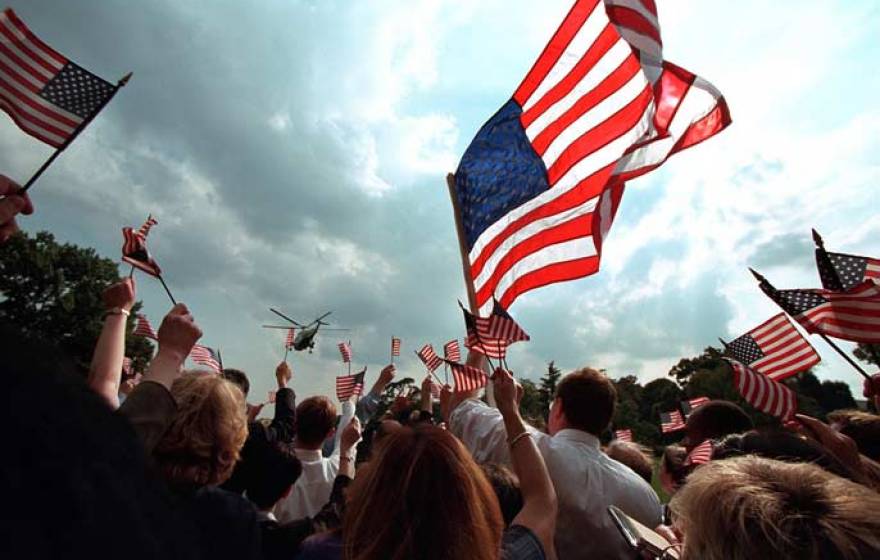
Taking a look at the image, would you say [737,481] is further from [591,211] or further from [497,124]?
[497,124]

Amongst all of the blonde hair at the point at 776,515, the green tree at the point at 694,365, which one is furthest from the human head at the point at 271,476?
the green tree at the point at 694,365

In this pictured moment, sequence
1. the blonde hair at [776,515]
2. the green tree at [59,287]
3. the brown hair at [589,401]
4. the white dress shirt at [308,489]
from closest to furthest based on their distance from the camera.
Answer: the blonde hair at [776,515], the brown hair at [589,401], the white dress shirt at [308,489], the green tree at [59,287]

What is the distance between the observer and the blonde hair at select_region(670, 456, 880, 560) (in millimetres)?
1375

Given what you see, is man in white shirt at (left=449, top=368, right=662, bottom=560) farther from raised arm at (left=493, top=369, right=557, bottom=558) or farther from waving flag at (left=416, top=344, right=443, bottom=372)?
waving flag at (left=416, top=344, right=443, bottom=372)

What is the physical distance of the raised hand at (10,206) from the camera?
2.56m

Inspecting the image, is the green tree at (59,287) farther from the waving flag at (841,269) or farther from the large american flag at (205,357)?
the waving flag at (841,269)

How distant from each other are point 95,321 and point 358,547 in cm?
4837

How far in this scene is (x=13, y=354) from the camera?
396 mm

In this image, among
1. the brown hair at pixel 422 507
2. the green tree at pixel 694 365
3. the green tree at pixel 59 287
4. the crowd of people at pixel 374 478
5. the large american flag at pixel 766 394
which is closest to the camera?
the crowd of people at pixel 374 478

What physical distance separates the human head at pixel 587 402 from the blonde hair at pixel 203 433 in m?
2.23

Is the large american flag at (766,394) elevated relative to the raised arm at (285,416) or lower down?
elevated

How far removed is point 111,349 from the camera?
228cm

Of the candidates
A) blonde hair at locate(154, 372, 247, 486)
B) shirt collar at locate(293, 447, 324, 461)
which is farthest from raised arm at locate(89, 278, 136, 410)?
shirt collar at locate(293, 447, 324, 461)

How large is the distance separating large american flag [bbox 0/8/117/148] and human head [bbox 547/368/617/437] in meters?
4.44
